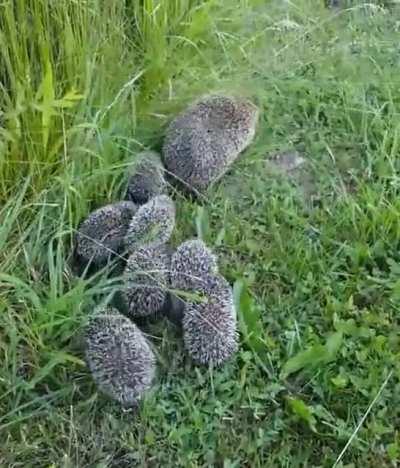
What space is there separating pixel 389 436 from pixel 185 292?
57cm

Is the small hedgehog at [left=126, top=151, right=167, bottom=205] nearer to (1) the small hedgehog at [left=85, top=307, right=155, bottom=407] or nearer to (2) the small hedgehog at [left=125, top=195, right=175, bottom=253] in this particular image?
(2) the small hedgehog at [left=125, top=195, right=175, bottom=253]

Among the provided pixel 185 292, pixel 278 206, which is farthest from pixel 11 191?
pixel 278 206

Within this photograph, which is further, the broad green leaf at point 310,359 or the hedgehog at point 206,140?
the hedgehog at point 206,140

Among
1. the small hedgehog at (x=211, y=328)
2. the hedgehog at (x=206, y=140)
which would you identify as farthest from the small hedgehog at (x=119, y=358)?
the hedgehog at (x=206, y=140)

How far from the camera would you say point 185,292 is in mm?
2008

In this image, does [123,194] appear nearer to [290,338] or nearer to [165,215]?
[165,215]

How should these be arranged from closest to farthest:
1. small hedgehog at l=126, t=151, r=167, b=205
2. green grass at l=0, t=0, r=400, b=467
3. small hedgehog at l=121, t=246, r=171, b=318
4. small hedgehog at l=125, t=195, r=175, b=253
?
green grass at l=0, t=0, r=400, b=467 → small hedgehog at l=121, t=246, r=171, b=318 → small hedgehog at l=125, t=195, r=175, b=253 → small hedgehog at l=126, t=151, r=167, b=205

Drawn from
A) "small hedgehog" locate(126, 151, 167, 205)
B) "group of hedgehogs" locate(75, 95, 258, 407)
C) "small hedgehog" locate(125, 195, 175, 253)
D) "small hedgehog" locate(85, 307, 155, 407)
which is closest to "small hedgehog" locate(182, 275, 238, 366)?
"group of hedgehogs" locate(75, 95, 258, 407)

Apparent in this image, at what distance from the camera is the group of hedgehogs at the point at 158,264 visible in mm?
1910

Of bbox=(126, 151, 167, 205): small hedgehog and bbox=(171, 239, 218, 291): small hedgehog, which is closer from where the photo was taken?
bbox=(171, 239, 218, 291): small hedgehog

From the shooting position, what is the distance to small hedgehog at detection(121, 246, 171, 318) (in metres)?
2.02

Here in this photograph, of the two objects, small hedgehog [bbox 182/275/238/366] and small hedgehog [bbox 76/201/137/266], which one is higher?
small hedgehog [bbox 76/201/137/266]

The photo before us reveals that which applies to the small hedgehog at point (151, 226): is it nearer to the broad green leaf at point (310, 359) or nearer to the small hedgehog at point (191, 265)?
the small hedgehog at point (191, 265)

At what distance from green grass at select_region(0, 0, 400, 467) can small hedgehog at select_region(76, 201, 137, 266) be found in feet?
0.18
